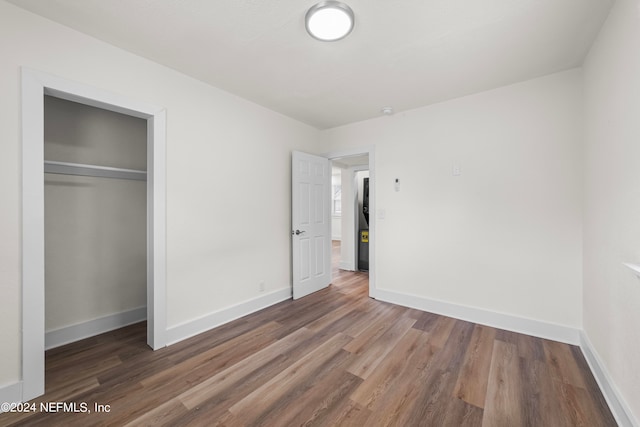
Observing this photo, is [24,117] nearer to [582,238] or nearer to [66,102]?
[66,102]

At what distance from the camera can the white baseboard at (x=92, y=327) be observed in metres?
2.32

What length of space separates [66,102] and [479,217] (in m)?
4.30

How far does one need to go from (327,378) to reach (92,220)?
2.71m

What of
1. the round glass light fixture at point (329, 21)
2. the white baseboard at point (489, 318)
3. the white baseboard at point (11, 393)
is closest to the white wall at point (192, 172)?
the white baseboard at point (11, 393)

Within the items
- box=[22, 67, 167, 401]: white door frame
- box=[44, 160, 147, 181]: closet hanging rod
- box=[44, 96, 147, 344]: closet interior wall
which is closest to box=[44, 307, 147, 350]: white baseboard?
box=[44, 96, 147, 344]: closet interior wall

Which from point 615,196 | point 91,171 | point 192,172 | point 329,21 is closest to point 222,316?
point 192,172

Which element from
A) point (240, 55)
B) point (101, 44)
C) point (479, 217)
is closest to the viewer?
point (101, 44)

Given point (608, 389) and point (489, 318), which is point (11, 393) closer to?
point (608, 389)

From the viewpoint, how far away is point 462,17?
1709 mm

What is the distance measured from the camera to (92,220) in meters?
2.61

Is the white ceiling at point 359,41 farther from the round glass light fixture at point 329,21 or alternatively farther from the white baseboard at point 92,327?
the white baseboard at point 92,327

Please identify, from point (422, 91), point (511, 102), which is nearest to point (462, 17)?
point (422, 91)

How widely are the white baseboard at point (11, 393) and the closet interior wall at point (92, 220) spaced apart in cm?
87

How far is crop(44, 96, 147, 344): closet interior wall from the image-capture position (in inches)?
93.6
